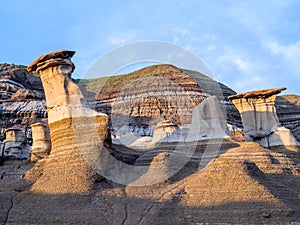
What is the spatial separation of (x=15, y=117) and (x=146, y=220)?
56.6 m

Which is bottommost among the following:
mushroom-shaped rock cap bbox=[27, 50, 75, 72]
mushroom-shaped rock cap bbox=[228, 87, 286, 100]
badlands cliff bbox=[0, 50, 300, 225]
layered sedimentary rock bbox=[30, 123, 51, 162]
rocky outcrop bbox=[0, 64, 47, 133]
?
badlands cliff bbox=[0, 50, 300, 225]

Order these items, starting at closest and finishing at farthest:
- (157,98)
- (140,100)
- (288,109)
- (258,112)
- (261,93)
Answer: (261,93), (258,112), (157,98), (140,100), (288,109)

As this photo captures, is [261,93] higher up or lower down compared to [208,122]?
higher up

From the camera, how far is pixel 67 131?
72.4ft

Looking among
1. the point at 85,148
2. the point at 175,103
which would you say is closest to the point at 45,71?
the point at 85,148

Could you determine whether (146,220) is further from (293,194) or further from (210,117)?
(210,117)

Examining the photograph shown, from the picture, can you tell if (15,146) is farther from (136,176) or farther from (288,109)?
(288,109)

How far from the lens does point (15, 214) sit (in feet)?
59.1

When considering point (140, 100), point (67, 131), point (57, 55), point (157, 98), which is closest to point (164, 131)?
point (67, 131)

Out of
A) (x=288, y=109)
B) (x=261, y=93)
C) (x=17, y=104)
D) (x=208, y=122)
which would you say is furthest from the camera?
(x=288, y=109)

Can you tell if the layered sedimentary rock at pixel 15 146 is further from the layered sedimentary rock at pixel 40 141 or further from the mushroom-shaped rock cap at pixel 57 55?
the mushroom-shaped rock cap at pixel 57 55

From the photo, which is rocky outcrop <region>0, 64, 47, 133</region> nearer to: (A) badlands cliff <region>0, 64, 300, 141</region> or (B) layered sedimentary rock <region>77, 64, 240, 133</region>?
(A) badlands cliff <region>0, 64, 300, 141</region>

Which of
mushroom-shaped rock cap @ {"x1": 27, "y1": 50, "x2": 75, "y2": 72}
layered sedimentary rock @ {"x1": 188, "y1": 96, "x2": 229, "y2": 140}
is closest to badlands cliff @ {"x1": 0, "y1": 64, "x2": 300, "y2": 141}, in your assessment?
layered sedimentary rock @ {"x1": 188, "y1": 96, "x2": 229, "y2": 140}

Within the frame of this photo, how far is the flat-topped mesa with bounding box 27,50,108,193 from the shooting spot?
19.8 meters
